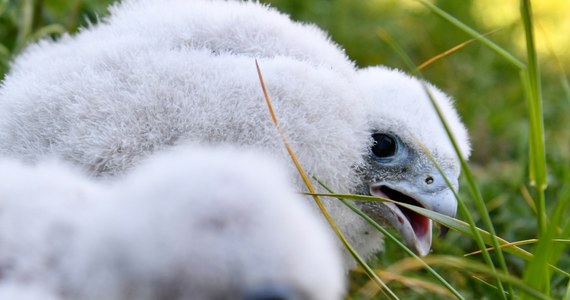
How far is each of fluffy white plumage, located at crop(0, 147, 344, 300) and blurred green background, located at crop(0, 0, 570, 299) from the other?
5.23 ft

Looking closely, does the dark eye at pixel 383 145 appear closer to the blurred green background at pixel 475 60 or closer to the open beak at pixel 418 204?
the open beak at pixel 418 204

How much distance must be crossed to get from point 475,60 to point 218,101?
3048 mm

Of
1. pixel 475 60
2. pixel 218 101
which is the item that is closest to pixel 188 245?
pixel 218 101

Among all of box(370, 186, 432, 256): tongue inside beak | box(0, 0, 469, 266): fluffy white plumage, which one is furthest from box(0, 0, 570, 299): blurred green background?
box(0, 0, 469, 266): fluffy white plumage

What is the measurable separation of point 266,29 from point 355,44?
2.31 metres

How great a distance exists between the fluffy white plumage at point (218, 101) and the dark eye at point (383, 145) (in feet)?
0.05

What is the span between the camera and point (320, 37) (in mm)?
2510

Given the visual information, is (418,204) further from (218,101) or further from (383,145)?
(218,101)

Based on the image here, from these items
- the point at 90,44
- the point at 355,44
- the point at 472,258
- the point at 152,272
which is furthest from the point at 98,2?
the point at 152,272

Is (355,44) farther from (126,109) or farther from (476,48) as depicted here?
(126,109)

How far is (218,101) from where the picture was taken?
2.06m

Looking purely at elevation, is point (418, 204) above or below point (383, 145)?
below

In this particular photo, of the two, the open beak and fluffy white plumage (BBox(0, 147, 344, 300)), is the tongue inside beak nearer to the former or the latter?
the open beak

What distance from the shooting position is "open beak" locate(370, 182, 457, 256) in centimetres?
225
